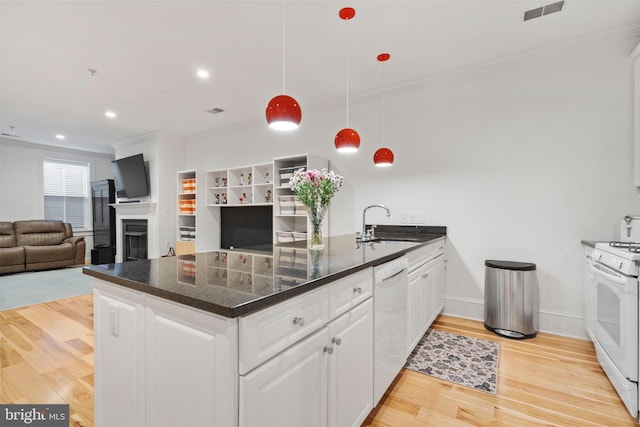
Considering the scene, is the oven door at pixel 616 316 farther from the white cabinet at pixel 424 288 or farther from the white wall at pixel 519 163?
the white cabinet at pixel 424 288

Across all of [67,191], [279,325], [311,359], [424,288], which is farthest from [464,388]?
[67,191]

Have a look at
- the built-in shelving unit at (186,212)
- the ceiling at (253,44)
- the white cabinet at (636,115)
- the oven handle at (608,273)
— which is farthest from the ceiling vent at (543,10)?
the built-in shelving unit at (186,212)

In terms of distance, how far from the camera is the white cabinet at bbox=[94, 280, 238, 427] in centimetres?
92

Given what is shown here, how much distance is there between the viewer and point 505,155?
3.12 m

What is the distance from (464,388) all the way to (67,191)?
361 inches

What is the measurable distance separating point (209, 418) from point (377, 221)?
3.24 metres

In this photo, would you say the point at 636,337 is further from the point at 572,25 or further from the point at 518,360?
the point at 572,25

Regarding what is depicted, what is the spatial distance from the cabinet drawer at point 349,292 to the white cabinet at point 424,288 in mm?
704

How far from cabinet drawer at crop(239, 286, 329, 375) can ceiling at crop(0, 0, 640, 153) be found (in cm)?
222

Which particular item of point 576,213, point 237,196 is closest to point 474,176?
point 576,213

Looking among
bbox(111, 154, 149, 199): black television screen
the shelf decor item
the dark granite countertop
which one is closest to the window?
bbox(111, 154, 149, 199): black television screen

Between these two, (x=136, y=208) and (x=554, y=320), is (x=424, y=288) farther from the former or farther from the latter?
(x=136, y=208)

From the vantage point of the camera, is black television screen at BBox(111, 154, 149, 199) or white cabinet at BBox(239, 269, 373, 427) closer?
white cabinet at BBox(239, 269, 373, 427)

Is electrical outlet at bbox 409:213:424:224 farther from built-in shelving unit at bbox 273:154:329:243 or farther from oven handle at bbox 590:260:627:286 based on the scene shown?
oven handle at bbox 590:260:627:286
